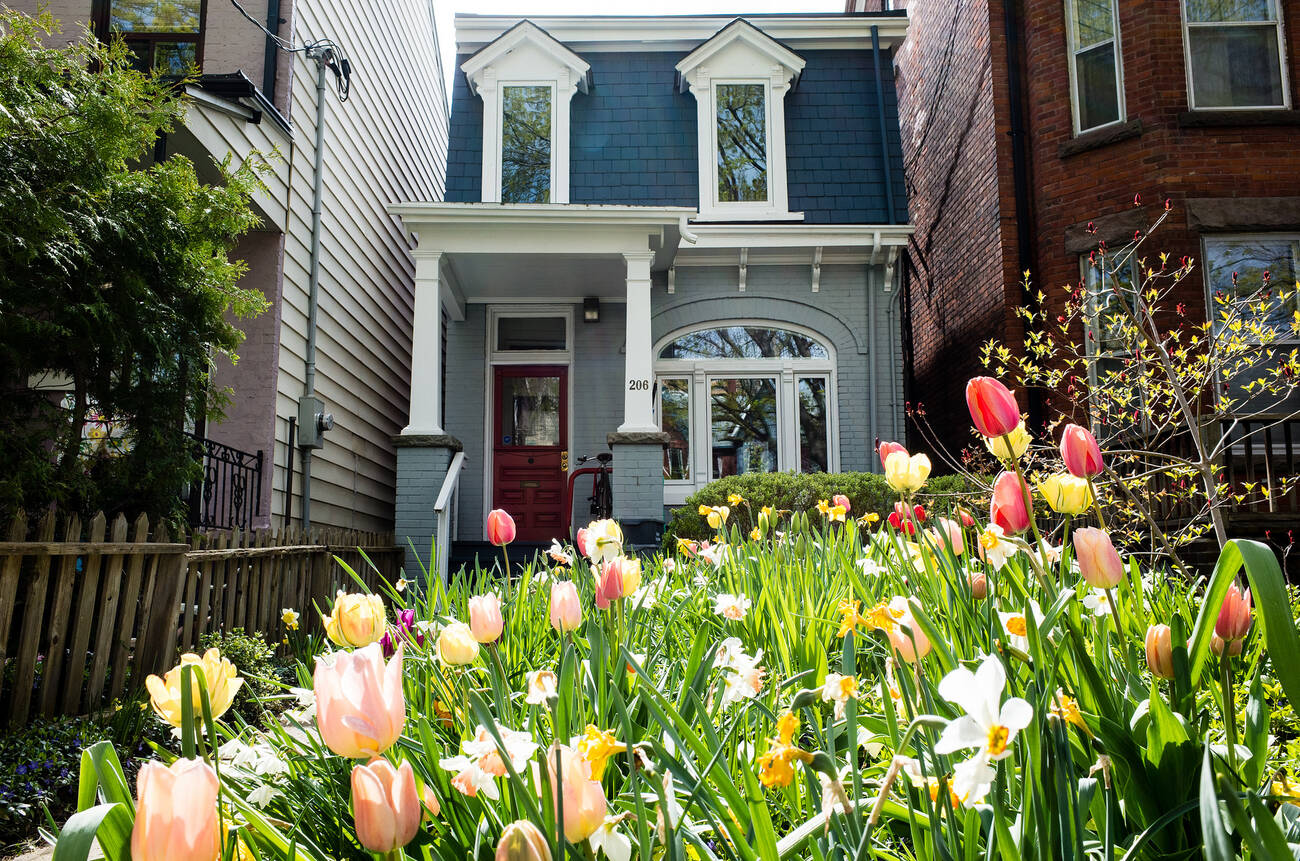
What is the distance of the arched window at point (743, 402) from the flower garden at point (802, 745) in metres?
9.26

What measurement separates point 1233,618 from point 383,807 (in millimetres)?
986

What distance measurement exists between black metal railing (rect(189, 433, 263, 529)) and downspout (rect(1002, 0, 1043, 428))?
7.82 metres

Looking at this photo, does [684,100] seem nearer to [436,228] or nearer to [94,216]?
[436,228]

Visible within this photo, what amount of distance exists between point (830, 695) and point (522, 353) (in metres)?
10.9

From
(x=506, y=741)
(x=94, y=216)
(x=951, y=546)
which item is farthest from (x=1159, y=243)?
(x=506, y=741)

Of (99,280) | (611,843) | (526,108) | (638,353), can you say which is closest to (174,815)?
(611,843)

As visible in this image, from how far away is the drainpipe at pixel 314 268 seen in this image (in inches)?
340

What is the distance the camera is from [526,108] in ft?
40.2

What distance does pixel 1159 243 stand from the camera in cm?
902

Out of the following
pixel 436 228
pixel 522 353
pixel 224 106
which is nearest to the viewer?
pixel 224 106

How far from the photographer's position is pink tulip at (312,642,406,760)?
0.87m

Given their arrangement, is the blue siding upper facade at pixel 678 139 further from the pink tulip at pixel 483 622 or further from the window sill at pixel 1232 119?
the pink tulip at pixel 483 622

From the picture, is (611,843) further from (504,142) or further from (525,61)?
(525,61)

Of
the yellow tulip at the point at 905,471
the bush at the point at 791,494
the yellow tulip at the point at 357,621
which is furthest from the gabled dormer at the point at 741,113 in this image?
the yellow tulip at the point at 357,621
